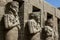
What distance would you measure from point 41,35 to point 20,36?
1424mm

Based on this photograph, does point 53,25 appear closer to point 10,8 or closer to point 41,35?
point 41,35

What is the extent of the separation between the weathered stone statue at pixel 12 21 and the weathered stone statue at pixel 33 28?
0.57m

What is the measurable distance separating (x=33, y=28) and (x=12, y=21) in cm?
100

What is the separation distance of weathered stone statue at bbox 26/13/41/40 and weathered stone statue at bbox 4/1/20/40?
1.88 ft

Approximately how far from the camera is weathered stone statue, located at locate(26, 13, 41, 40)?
12.4 metres

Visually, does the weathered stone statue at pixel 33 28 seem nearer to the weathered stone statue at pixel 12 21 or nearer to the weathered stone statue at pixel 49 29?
the weathered stone statue at pixel 12 21

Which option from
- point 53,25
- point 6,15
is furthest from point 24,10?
point 53,25

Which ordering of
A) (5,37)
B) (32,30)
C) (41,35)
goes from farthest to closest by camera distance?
(41,35) → (32,30) → (5,37)

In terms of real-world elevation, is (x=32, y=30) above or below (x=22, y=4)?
below

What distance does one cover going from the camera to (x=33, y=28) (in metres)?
12.4

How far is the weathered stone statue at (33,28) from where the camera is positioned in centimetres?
1235

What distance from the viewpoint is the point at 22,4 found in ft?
41.1

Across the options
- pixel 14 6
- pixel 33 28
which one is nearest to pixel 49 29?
pixel 33 28

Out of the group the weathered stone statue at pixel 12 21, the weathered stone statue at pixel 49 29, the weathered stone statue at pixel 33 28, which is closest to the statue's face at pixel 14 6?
the weathered stone statue at pixel 12 21
